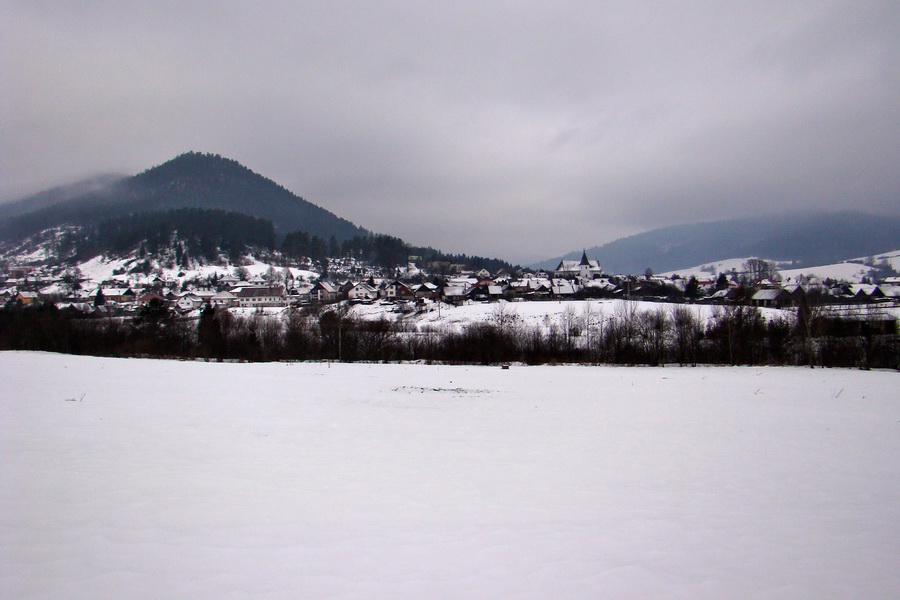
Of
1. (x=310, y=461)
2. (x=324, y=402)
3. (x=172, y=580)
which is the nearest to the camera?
(x=172, y=580)

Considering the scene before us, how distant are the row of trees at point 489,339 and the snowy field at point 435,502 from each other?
2631 cm

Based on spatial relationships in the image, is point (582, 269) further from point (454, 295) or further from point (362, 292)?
point (362, 292)

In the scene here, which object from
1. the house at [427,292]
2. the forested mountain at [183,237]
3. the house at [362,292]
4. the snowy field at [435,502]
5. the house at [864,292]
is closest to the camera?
the snowy field at [435,502]

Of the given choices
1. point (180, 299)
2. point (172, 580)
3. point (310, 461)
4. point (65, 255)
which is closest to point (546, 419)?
point (310, 461)

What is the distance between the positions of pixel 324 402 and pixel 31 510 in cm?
870

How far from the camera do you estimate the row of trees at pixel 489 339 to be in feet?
116

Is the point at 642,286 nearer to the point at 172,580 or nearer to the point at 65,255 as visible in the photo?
the point at 172,580

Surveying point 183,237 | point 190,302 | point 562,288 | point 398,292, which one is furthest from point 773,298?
point 183,237

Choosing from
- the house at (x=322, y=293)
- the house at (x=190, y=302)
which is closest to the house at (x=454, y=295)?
the house at (x=322, y=293)

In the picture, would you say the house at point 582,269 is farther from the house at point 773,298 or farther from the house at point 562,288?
the house at point 773,298

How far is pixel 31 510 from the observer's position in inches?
205

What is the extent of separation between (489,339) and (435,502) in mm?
34639

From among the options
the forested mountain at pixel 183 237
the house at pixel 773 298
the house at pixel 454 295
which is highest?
the forested mountain at pixel 183 237

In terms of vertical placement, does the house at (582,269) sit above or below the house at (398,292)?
above
